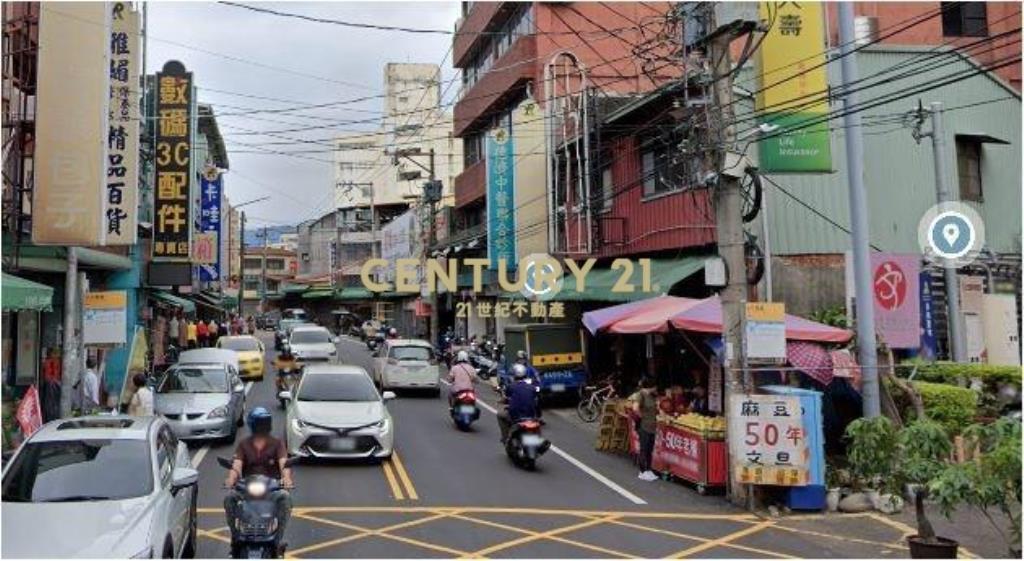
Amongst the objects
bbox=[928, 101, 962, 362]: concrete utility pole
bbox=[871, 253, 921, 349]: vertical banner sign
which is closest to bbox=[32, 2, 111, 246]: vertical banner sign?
bbox=[871, 253, 921, 349]: vertical banner sign

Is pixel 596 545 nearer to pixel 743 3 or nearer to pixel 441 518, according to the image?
pixel 441 518

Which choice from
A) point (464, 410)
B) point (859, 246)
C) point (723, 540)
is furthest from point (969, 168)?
point (723, 540)

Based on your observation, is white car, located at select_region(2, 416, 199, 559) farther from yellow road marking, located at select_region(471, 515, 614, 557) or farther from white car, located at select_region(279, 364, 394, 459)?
white car, located at select_region(279, 364, 394, 459)

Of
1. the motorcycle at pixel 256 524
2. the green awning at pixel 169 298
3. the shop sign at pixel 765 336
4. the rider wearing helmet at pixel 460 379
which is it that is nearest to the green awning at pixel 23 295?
the motorcycle at pixel 256 524

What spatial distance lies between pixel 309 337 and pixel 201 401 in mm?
16116

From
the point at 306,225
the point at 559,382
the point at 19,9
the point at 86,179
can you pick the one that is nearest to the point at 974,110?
the point at 559,382

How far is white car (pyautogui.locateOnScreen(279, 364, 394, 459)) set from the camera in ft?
43.1

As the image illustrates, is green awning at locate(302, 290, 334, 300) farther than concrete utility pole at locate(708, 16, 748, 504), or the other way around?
green awning at locate(302, 290, 334, 300)

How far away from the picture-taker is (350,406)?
14.1 m

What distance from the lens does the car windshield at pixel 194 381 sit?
16.0 metres

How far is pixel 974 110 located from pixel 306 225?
258 feet

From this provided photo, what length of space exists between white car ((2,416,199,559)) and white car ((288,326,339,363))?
2218cm

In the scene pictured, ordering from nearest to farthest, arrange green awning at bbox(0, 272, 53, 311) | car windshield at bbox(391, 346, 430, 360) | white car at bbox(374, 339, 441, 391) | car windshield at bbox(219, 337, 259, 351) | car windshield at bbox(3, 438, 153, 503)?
car windshield at bbox(3, 438, 153, 503), green awning at bbox(0, 272, 53, 311), white car at bbox(374, 339, 441, 391), car windshield at bbox(391, 346, 430, 360), car windshield at bbox(219, 337, 259, 351)

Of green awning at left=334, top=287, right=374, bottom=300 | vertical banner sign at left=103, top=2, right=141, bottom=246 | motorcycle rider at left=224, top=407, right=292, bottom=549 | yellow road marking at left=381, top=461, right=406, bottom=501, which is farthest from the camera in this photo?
green awning at left=334, top=287, right=374, bottom=300
